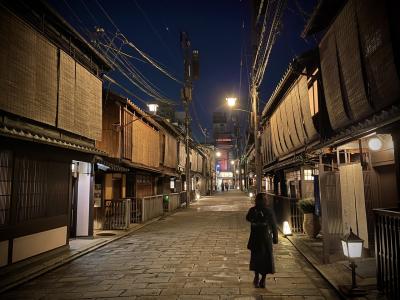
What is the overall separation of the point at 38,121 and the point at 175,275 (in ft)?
21.3

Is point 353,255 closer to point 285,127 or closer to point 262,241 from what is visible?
point 262,241

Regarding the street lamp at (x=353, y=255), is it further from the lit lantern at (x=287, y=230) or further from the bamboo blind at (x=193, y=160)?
the bamboo blind at (x=193, y=160)

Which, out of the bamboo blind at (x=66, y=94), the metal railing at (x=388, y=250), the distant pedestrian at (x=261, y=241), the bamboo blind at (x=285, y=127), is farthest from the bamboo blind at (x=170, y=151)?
the metal railing at (x=388, y=250)

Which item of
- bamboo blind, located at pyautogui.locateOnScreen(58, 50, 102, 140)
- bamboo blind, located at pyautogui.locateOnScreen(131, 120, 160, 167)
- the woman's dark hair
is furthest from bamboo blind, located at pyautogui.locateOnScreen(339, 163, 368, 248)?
bamboo blind, located at pyautogui.locateOnScreen(131, 120, 160, 167)

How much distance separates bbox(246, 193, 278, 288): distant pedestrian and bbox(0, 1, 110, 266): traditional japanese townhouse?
6436 mm

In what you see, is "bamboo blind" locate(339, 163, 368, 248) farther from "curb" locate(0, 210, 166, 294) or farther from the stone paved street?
"curb" locate(0, 210, 166, 294)

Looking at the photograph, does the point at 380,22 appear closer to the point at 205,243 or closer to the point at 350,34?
the point at 350,34

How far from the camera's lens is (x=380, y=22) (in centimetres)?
665

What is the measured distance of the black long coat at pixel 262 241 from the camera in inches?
292

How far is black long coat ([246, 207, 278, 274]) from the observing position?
24.4ft

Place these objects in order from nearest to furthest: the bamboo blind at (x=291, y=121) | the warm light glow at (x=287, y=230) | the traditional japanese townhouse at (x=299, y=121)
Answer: the traditional japanese townhouse at (x=299, y=121) → the warm light glow at (x=287, y=230) → the bamboo blind at (x=291, y=121)

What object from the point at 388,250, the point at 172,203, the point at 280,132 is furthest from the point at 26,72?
the point at 172,203

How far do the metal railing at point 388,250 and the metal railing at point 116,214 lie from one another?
1297 cm

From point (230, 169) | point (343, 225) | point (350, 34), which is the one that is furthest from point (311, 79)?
point (230, 169)
